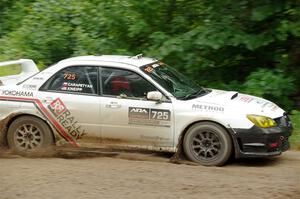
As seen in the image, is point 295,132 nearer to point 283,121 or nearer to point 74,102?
point 283,121

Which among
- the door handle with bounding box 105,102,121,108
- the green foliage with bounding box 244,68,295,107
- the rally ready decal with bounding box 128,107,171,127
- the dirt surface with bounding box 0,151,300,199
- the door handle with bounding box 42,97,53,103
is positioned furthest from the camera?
the green foliage with bounding box 244,68,295,107

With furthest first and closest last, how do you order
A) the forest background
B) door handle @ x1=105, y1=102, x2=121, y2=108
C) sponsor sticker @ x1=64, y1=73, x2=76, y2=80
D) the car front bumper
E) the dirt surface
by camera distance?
the forest background
sponsor sticker @ x1=64, y1=73, x2=76, y2=80
door handle @ x1=105, y1=102, x2=121, y2=108
the car front bumper
the dirt surface

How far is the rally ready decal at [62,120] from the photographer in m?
8.32

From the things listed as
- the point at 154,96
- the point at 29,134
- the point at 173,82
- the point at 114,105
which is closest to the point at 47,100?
the point at 29,134

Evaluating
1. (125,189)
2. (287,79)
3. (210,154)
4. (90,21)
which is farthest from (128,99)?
(90,21)

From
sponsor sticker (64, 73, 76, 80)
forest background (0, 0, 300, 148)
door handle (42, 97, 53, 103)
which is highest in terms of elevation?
forest background (0, 0, 300, 148)

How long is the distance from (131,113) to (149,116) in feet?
0.89

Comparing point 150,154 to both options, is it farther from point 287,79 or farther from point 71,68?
point 287,79

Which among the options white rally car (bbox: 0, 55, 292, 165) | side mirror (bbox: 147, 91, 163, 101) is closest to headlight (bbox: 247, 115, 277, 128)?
white rally car (bbox: 0, 55, 292, 165)

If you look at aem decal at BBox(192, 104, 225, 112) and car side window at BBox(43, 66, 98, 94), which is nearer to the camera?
aem decal at BBox(192, 104, 225, 112)

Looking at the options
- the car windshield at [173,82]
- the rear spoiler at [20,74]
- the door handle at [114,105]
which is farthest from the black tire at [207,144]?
the rear spoiler at [20,74]

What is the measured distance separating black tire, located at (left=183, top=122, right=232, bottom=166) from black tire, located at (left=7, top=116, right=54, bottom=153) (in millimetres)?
2115

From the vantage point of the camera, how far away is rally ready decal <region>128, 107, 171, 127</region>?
7976 millimetres

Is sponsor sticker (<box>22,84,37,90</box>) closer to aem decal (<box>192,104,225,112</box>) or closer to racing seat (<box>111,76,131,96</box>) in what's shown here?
racing seat (<box>111,76,131,96</box>)
